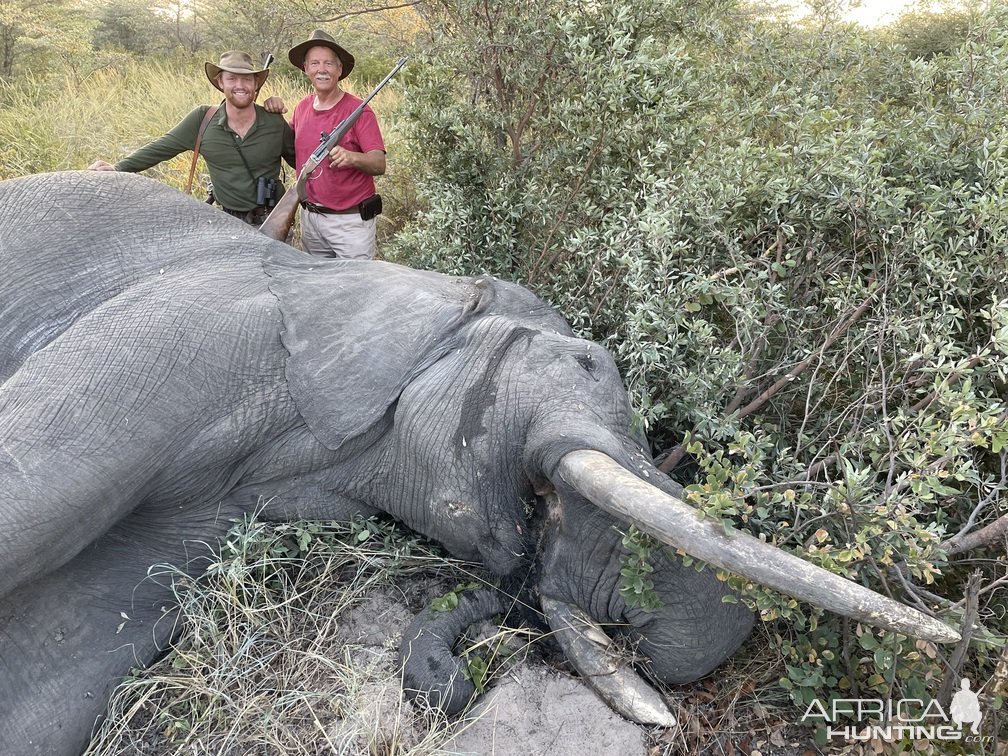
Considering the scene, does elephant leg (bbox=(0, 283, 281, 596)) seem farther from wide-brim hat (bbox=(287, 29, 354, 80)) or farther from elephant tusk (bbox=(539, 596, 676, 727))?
wide-brim hat (bbox=(287, 29, 354, 80))

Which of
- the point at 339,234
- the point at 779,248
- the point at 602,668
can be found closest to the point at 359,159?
the point at 339,234

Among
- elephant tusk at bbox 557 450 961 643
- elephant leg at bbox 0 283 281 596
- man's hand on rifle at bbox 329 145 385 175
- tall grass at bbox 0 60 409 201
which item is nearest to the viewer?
elephant tusk at bbox 557 450 961 643

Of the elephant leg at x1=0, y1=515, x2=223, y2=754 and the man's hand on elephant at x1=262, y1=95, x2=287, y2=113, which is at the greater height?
the man's hand on elephant at x1=262, y1=95, x2=287, y2=113

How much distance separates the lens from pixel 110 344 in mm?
2973

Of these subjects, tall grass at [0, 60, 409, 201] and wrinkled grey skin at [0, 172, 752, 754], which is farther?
tall grass at [0, 60, 409, 201]

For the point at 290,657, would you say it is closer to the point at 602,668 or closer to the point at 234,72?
the point at 602,668

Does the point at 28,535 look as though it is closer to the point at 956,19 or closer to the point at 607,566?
the point at 607,566

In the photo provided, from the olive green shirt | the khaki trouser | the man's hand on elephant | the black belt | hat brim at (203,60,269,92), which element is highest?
hat brim at (203,60,269,92)

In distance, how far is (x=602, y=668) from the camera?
2.80m

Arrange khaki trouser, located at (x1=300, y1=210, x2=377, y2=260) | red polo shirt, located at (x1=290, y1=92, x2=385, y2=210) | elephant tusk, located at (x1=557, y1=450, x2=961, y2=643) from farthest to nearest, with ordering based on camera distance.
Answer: khaki trouser, located at (x1=300, y1=210, x2=377, y2=260)
red polo shirt, located at (x1=290, y1=92, x2=385, y2=210)
elephant tusk, located at (x1=557, y1=450, x2=961, y2=643)

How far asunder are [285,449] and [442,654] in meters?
0.96

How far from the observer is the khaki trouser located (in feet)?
17.5

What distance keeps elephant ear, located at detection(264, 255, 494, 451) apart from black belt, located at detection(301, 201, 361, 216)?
1.95 metres

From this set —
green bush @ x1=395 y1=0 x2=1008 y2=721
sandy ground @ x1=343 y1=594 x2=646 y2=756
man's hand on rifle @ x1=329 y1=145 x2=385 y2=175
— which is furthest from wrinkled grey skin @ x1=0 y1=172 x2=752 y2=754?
man's hand on rifle @ x1=329 y1=145 x2=385 y2=175
